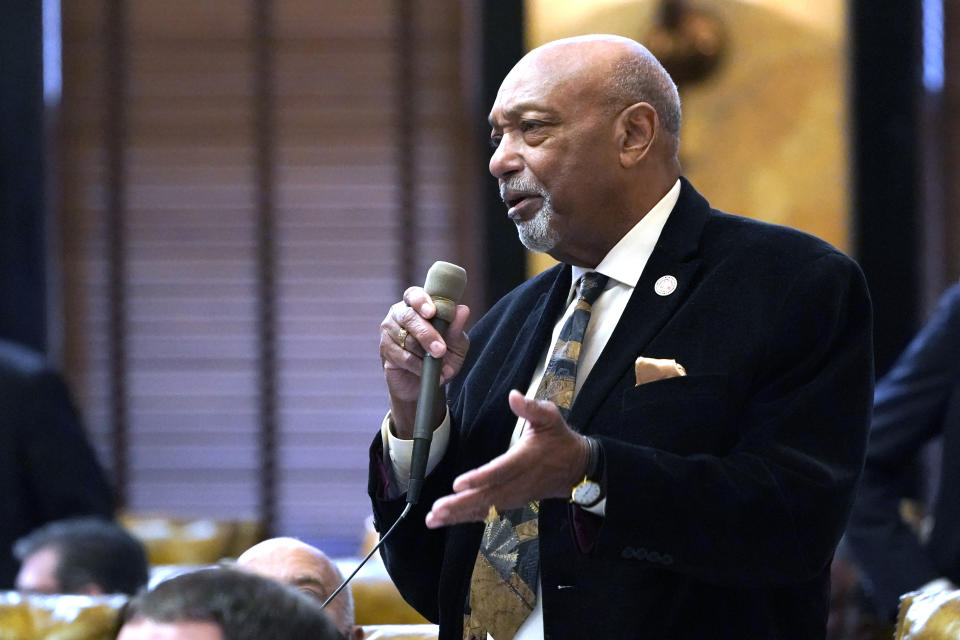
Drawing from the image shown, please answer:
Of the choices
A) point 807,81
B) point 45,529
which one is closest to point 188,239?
point 45,529

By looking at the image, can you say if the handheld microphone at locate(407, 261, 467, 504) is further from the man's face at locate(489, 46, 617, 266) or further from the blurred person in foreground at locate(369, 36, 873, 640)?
the man's face at locate(489, 46, 617, 266)

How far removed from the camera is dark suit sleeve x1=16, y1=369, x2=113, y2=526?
4293mm

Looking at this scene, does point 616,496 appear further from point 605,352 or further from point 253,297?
point 253,297

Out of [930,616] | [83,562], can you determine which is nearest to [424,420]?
[930,616]

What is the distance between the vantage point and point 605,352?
1.97 meters

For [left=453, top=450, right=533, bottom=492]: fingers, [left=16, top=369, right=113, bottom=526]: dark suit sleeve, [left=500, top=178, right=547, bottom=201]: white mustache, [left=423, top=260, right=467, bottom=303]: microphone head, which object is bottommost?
[left=16, top=369, right=113, bottom=526]: dark suit sleeve

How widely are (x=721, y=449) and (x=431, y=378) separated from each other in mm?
396

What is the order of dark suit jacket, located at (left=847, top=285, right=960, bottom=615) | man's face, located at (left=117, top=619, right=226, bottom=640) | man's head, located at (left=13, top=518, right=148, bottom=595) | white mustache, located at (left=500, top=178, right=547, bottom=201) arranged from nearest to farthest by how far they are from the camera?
man's face, located at (left=117, top=619, right=226, bottom=640), white mustache, located at (left=500, top=178, right=547, bottom=201), dark suit jacket, located at (left=847, top=285, right=960, bottom=615), man's head, located at (left=13, top=518, right=148, bottom=595)

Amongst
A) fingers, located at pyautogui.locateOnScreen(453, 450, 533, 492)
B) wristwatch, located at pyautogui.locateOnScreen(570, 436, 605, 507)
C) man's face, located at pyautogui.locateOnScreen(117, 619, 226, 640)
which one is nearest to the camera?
man's face, located at pyautogui.locateOnScreen(117, 619, 226, 640)

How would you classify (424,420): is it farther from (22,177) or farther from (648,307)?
(22,177)

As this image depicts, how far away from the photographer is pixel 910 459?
3.41 metres

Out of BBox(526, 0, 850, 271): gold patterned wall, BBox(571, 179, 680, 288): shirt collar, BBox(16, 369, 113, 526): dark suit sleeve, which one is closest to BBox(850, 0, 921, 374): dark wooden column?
BBox(526, 0, 850, 271): gold patterned wall

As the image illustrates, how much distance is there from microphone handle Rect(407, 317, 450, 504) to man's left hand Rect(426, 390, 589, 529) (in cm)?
32

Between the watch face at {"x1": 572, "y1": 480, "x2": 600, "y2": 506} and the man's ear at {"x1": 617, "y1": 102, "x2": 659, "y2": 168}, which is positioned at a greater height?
the man's ear at {"x1": 617, "y1": 102, "x2": 659, "y2": 168}
